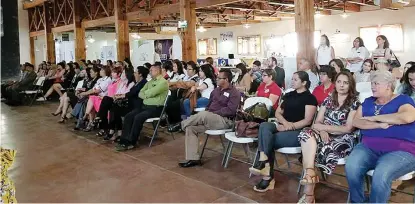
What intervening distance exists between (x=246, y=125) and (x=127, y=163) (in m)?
1.58

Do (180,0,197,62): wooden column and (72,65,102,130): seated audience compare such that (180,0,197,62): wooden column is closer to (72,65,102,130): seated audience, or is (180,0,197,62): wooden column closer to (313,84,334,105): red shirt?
(72,65,102,130): seated audience

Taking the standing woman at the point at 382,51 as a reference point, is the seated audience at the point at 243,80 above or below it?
below

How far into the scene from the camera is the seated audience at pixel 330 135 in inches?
115

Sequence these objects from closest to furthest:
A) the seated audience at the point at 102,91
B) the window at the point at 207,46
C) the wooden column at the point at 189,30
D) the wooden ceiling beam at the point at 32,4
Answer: the seated audience at the point at 102,91, the wooden column at the point at 189,30, the wooden ceiling beam at the point at 32,4, the window at the point at 207,46

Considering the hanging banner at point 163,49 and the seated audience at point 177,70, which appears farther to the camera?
the hanging banner at point 163,49

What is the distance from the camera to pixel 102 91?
6570 mm

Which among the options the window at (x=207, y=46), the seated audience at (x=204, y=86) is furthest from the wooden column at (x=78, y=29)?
the seated audience at (x=204, y=86)

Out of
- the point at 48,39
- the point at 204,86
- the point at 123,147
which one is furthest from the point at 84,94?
the point at 48,39

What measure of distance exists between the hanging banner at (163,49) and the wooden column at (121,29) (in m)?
0.93

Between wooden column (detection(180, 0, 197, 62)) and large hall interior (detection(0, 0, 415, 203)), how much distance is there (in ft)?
0.07

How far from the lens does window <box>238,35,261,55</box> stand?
1532 cm

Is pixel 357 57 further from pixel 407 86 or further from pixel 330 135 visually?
pixel 330 135

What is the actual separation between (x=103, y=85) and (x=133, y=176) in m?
3.04

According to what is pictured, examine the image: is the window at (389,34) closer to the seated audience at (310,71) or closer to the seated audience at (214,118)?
the seated audience at (310,71)
